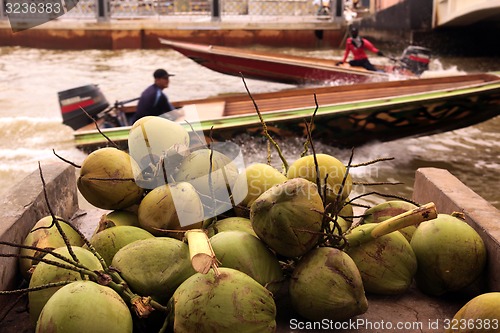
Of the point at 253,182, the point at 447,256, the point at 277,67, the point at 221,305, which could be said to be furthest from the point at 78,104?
the point at 221,305

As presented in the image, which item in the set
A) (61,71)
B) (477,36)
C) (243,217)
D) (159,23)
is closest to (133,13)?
(159,23)

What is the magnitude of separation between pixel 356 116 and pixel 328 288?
4.95 metres

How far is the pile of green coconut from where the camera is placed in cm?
123

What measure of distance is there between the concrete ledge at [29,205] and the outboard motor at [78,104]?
4.87 metres

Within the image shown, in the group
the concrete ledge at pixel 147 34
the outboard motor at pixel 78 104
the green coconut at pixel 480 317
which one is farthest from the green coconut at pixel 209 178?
the concrete ledge at pixel 147 34

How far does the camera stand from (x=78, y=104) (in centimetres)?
704

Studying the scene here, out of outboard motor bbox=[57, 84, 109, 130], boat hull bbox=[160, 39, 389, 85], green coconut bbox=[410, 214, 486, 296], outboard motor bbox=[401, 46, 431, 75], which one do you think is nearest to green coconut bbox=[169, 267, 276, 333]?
green coconut bbox=[410, 214, 486, 296]

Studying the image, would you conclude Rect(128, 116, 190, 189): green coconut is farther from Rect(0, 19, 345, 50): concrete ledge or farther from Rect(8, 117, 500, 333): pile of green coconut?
Rect(0, 19, 345, 50): concrete ledge

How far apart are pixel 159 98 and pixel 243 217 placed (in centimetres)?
528

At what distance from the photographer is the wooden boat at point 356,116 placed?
18.9 ft

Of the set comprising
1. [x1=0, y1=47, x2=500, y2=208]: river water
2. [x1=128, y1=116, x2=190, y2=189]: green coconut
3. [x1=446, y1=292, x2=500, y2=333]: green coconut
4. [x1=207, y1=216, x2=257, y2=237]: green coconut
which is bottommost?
[x1=0, y1=47, x2=500, y2=208]: river water

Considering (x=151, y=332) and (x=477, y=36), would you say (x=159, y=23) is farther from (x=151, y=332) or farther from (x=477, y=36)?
(x=151, y=332)

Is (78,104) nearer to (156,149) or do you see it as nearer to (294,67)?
(294,67)

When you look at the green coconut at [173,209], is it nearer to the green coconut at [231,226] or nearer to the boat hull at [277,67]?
the green coconut at [231,226]
